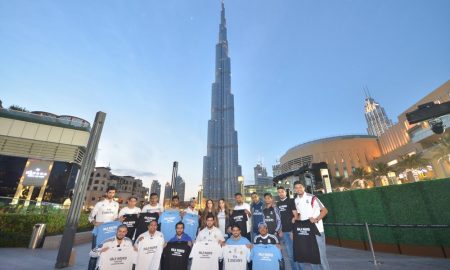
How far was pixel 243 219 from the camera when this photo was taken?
674 centimetres

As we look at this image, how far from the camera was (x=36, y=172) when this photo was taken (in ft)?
98.0

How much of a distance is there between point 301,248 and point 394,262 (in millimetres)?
4622

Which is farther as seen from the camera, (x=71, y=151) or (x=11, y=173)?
(x=71, y=151)

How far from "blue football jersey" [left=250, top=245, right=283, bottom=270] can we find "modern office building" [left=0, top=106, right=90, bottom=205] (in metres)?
35.0

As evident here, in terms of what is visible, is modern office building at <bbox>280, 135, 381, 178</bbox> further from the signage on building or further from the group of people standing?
the group of people standing

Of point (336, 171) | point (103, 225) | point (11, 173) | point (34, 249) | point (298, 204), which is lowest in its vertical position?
point (34, 249)

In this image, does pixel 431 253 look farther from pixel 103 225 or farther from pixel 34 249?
pixel 34 249

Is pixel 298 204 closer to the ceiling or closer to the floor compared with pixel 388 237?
closer to the ceiling

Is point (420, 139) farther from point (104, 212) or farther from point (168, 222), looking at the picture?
point (104, 212)

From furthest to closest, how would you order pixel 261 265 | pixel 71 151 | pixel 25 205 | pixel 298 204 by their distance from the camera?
pixel 71 151
pixel 25 205
pixel 298 204
pixel 261 265

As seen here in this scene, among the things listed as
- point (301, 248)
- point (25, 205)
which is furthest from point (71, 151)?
point (301, 248)

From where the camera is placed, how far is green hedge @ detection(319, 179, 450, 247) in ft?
25.3

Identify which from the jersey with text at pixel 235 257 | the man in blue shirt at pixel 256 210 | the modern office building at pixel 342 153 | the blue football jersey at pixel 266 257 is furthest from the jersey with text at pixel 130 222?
the modern office building at pixel 342 153

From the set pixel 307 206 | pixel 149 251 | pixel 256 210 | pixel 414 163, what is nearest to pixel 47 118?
pixel 149 251
